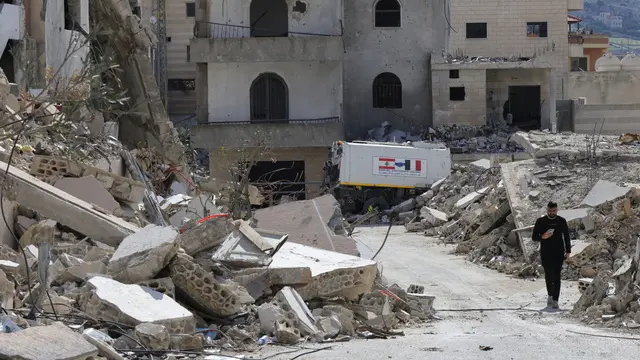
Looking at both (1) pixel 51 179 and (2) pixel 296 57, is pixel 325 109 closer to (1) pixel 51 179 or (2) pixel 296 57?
(2) pixel 296 57

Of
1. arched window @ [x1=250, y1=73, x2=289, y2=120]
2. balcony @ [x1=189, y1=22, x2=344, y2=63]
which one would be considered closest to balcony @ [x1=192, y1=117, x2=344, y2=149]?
arched window @ [x1=250, y1=73, x2=289, y2=120]

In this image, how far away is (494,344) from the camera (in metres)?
11.0

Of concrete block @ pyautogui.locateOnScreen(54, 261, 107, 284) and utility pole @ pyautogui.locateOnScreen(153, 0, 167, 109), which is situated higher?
utility pole @ pyautogui.locateOnScreen(153, 0, 167, 109)

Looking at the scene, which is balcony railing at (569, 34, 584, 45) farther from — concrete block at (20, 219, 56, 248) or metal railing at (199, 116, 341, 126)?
concrete block at (20, 219, 56, 248)

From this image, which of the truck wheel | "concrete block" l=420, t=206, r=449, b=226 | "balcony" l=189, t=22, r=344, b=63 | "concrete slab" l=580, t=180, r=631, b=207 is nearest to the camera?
"concrete slab" l=580, t=180, r=631, b=207

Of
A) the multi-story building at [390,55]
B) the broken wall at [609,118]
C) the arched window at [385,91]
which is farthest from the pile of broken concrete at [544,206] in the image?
the broken wall at [609,118]

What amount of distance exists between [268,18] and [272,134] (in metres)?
5.25

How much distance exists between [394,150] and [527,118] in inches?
564

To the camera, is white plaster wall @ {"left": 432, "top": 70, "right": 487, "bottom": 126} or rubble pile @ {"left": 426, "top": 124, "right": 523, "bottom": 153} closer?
rubble pile @ {"left": 426, "top": 124, "right": 523, "bottom": 153}

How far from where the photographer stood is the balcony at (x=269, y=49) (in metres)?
40.3

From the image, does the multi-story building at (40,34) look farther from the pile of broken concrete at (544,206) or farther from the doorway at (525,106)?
the doorway at (525,106)

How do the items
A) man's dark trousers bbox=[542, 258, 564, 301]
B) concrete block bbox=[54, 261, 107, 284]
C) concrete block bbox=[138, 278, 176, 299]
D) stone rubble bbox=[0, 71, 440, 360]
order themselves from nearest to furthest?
stone rubble bbox=[0, 71, 440, 360] < concrete block bbox=[138, 278, 176, 299] < concrete block bbox=[54, 261, 107, 284] < man's dark trousers bbox=[542, 258, 564, 301]

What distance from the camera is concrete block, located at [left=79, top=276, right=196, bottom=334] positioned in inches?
402

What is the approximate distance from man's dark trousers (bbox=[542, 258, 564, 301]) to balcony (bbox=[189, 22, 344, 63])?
26.1 m
